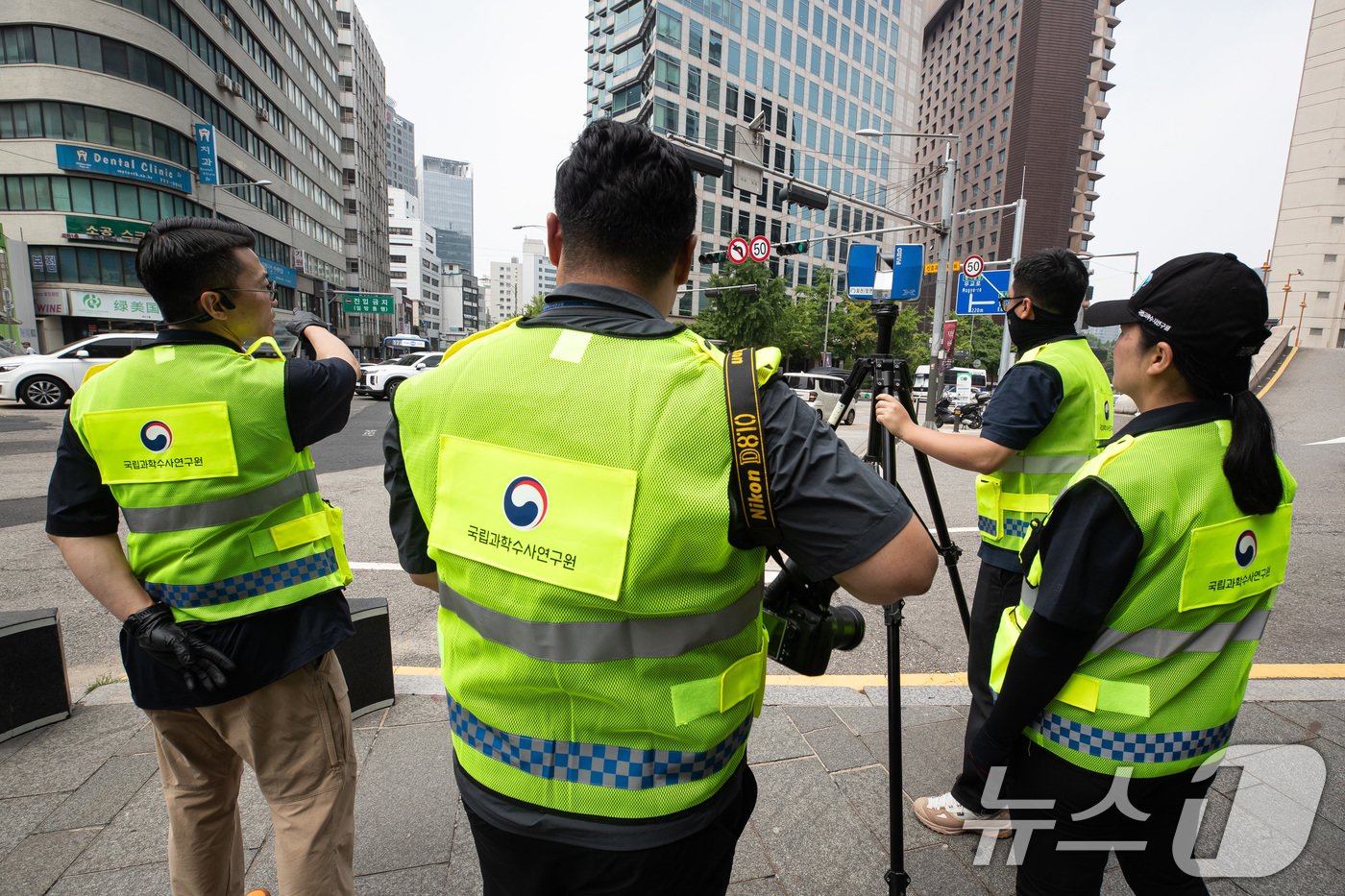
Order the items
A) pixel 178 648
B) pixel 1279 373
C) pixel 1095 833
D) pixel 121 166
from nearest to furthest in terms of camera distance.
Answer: pixel 1095 833 < pixel 178 648 < pixel 1279 373 < pixel 121 166

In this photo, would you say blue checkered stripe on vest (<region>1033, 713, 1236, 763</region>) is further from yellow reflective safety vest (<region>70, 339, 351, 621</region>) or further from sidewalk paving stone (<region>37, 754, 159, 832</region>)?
sidewalk paving stone (<region>37, 754, 159, 832</region>)

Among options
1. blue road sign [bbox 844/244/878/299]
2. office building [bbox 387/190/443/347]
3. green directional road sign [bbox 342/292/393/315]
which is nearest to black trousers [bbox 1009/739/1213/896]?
blue road sign [bbox 844/244/878/299]

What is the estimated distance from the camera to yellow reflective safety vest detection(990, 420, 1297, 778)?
1.33 meters

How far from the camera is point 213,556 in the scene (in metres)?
1.70

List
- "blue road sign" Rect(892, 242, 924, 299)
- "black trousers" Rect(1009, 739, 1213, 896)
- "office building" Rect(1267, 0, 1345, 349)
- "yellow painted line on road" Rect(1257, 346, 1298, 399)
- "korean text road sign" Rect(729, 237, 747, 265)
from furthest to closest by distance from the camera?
"office building" Rect(1267, 0, 1345, 349) < "yellow painted line on road" Rect(1257, 346, 1298, 399) < "korean text road sign" Rect(729, 237, 747, 265) < "blue road sign" Rect(892, 242, 924, 299) < "black trousers" Rect(1009, 739, 1213, 896)

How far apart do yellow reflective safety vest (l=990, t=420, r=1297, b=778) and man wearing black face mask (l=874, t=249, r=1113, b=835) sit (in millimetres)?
735

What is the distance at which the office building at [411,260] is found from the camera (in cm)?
9344

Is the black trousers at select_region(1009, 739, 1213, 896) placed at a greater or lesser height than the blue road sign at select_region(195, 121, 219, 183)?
lesser

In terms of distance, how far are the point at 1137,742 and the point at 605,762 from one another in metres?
1.19

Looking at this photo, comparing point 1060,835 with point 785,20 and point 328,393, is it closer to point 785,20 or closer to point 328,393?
point 328,393

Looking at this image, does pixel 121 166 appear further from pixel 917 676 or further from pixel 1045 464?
pixel 1045 464

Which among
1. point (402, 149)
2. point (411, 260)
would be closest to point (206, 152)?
point (411, 260)

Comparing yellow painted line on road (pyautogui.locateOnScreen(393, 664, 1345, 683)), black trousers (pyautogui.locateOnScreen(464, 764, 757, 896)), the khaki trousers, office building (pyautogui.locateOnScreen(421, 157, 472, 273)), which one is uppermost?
office building (pyautogui.locateOnScreen(421, 157, 472, 273))

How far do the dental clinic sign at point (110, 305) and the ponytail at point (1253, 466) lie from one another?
35.2 meters
